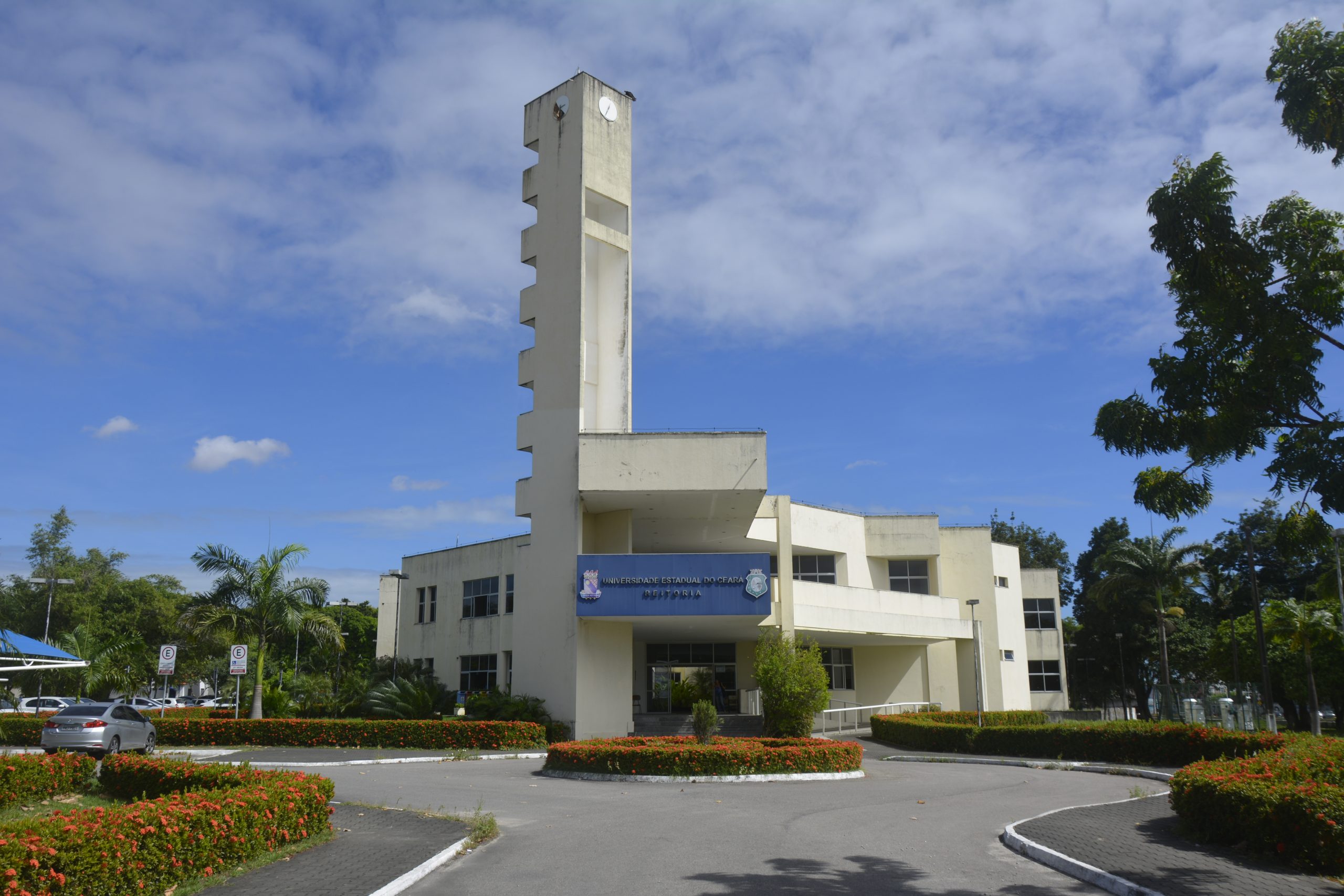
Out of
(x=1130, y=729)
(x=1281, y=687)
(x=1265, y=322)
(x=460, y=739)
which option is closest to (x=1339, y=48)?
(x=1265, y=322)

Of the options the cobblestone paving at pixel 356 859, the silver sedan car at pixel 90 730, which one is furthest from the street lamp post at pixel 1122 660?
the cobblestone paving at pixel 356 859

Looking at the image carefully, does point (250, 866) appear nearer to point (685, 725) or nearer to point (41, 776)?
point (41, 776)

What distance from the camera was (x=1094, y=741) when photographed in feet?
78.9

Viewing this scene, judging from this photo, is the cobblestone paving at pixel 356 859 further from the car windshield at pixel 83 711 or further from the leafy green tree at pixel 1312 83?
the car windshield at pixel 83 711

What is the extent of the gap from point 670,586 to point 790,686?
14.4 feet

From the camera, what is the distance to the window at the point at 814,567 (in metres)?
40.3

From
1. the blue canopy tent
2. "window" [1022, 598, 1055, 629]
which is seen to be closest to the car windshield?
the blue canopy tent

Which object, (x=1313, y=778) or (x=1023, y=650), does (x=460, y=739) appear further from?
(x=1023, y=650)

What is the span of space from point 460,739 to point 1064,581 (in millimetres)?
65392

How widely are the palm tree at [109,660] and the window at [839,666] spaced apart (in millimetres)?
28300

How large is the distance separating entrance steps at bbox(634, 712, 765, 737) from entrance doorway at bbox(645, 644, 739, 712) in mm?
4108

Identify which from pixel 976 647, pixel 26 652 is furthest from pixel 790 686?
pixel 26 652

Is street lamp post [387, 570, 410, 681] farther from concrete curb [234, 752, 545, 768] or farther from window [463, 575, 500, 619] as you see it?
concrete curb [234, 752, 545, 768]

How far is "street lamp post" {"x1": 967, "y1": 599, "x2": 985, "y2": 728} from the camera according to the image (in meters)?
34.2
